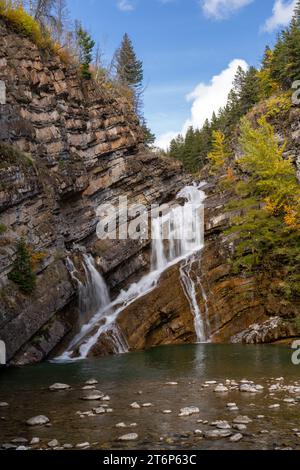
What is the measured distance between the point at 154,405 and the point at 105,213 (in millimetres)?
22834

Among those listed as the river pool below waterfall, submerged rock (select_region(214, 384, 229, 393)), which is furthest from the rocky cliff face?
submerged rock (select_region(214, 384, 229, 393))

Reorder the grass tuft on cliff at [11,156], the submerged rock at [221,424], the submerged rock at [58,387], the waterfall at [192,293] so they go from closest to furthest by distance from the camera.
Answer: the submerged rock at [221,424] → the submerged rock at [58,387] → the grass tuft on cliff at [11,156] → the waterfall at [192,293]

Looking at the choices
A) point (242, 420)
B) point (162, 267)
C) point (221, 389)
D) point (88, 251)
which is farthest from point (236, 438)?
point (162, 267)

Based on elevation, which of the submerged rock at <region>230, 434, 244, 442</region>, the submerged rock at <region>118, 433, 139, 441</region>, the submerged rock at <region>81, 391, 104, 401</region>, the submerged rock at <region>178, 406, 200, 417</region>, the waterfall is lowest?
the submerged rock at <region>230, 434, 244, 442</region>

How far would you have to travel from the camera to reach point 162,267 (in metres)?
31.1

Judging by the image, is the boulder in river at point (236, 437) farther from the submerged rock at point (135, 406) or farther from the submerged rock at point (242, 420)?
the submerged rock at point (135, 406)

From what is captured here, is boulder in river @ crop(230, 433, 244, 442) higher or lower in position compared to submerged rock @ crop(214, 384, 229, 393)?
lower

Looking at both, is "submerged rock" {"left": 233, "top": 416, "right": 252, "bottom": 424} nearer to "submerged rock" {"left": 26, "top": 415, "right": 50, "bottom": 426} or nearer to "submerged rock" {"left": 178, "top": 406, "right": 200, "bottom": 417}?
"submerged rock" {"left": 178, "top": 406, "right": 200, "bottom": 417}

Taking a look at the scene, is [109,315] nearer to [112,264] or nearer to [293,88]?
[112,264]

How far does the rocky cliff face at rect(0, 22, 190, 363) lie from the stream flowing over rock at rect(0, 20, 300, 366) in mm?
88

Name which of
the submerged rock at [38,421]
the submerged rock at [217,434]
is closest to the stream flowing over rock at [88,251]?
the submerged rock at [38,421]

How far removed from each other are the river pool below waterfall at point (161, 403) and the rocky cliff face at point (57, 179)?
3.90 m

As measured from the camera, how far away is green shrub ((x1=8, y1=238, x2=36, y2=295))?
21922 mm

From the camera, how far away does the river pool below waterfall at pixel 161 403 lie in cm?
876
